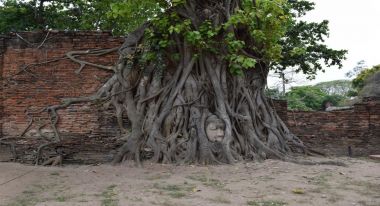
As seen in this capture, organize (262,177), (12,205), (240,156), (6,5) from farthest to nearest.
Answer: (6,5) < (240,156) < (262,177) < (12,205)

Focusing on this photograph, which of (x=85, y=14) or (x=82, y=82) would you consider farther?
(x=85, y=14)

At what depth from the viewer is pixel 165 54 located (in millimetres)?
8227

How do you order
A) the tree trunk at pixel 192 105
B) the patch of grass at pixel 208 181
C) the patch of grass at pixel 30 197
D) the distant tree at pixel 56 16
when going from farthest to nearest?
the distant tree at pixel 56 16
the tree trunk at pixel 192 105
the patch of grass at pixel 208 181
the patch of grass at pixel 30 197

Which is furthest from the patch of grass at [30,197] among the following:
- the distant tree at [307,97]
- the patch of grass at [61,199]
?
the distant tree at [307,97]

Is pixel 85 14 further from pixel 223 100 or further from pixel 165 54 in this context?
pixel 223 100

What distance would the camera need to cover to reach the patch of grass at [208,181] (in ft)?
17.8

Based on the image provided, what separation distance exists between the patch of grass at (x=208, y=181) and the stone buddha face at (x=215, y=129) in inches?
56.1

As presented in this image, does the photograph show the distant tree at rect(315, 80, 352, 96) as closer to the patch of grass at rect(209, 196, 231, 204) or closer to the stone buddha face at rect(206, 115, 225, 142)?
the stone buddha face at rect(206, 115, 225, 142)

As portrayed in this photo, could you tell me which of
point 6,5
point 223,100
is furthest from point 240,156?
point 6,5

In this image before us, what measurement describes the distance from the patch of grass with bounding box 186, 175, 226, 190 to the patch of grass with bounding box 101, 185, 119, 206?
1.17 metres

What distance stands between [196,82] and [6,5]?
31.9 ft

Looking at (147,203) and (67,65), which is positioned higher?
(67,65)

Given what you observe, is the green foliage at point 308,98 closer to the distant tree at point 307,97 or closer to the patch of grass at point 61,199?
the distant tree at point 307,97

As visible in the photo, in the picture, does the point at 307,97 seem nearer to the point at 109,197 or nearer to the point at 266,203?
the point at 266,203
